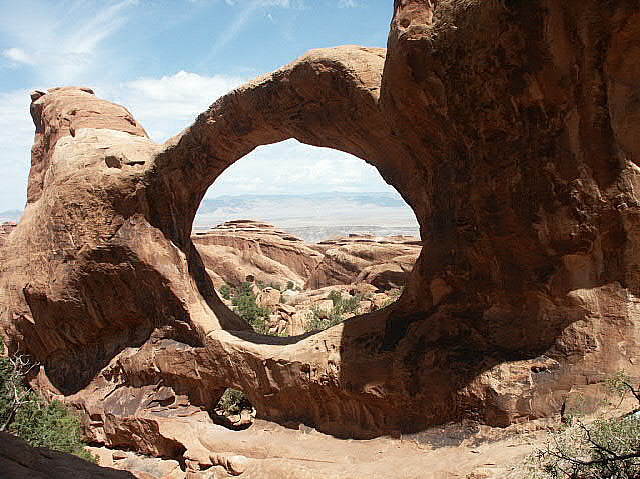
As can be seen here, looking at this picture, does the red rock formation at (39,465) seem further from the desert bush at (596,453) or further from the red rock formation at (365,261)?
the red rock formation at (365,261)

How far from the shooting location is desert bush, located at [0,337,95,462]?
644 cm

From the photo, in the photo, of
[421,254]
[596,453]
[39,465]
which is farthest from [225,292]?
[596,453]

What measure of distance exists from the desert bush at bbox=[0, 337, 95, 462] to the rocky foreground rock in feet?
1.68

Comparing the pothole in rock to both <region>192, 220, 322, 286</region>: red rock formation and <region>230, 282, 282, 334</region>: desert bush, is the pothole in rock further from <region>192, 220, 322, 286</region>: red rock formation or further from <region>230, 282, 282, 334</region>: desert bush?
<region>192, 220, 322, 286</region>: red rock formation

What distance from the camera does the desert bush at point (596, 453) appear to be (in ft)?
9.76

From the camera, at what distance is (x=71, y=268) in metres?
8.27

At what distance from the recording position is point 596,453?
3.28 meters

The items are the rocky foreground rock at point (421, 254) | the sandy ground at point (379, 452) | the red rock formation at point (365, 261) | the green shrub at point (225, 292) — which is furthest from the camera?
the green shrub at point (225, 292)

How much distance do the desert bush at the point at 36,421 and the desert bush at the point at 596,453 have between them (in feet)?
17.7

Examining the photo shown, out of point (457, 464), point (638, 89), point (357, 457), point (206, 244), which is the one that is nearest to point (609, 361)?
point (457, 464)

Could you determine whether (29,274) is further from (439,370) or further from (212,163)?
(439,370)

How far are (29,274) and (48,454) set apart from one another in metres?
5.67

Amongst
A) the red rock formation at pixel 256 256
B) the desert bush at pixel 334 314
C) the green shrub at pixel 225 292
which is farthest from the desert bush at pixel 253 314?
the red rock formation at pixel 256 256

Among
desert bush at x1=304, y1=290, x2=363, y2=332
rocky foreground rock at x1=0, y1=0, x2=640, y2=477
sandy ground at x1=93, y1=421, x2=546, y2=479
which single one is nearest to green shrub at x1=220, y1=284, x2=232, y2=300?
desert bush at x1=304, y1=290, x2=363, y2=332
